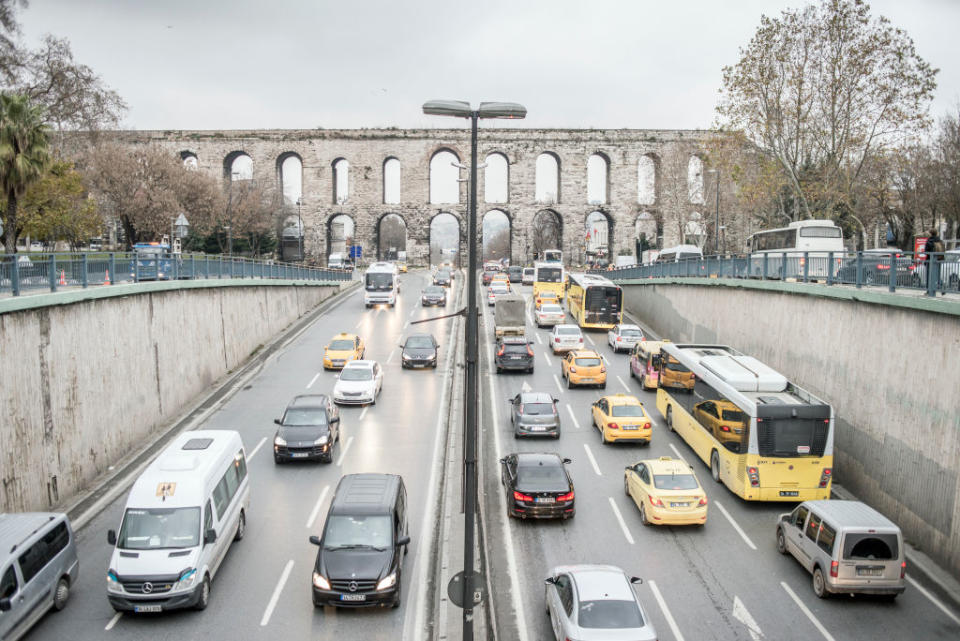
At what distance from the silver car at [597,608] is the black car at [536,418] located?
11011 mm

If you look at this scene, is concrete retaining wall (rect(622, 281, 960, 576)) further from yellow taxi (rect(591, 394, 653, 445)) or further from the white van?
the white van

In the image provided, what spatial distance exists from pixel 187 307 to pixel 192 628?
56.8ft

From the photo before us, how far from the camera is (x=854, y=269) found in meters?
21.4

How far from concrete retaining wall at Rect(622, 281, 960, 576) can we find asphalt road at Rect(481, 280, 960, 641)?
2063 mm

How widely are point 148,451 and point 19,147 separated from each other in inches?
616

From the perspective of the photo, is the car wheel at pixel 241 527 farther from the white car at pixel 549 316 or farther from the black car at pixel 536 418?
the white car at pixel 549 316

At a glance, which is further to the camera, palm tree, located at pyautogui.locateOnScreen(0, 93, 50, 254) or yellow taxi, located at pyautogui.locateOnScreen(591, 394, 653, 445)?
palm tree, located at pyautogui.locateOnScreen(0, 93, 50, 254)

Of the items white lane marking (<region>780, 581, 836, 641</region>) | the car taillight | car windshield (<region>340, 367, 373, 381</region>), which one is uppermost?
car windshield (<region>340, 367, 373, 381</region>)

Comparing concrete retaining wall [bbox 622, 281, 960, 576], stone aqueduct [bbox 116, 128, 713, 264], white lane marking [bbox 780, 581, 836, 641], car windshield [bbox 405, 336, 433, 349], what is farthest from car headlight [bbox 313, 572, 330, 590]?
stone aqueduct [bbox 116, 128, 713, 264]

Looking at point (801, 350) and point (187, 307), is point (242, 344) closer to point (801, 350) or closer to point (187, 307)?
point (187, 307)

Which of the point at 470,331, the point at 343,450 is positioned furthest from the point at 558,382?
the point at 470,331

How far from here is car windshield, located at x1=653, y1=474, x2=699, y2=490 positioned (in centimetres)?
1744

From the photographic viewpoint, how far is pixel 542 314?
46938 millimetres

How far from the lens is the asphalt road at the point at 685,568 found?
524 inches
